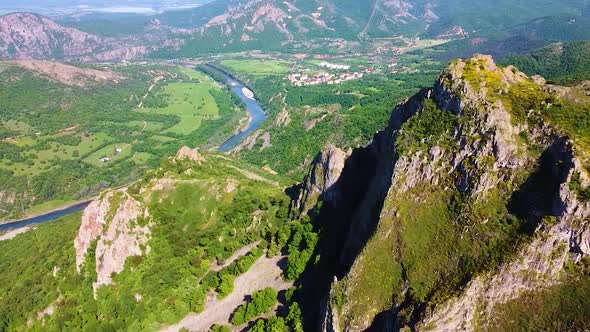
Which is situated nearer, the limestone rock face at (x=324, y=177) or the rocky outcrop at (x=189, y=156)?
the limestone rock face at (x=324, y=177)

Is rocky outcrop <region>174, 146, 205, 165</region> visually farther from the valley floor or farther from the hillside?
the valley floor

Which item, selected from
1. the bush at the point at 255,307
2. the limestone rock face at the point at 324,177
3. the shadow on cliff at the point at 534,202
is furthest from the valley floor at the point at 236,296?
the shadow on cliff at the point at 534,202

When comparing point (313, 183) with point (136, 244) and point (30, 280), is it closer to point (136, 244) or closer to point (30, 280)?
point (136, 244)

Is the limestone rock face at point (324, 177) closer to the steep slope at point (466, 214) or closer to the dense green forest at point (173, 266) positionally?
the dense green forest at point (173, 266)

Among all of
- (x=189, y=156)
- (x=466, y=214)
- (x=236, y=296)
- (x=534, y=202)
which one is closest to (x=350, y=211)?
(x=236, y=296)

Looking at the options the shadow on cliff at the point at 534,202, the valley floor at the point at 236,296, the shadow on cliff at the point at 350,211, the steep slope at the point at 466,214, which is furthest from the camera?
the valley floor at the point at 236,296

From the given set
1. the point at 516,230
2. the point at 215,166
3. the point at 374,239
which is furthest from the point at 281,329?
the point at 215,166
